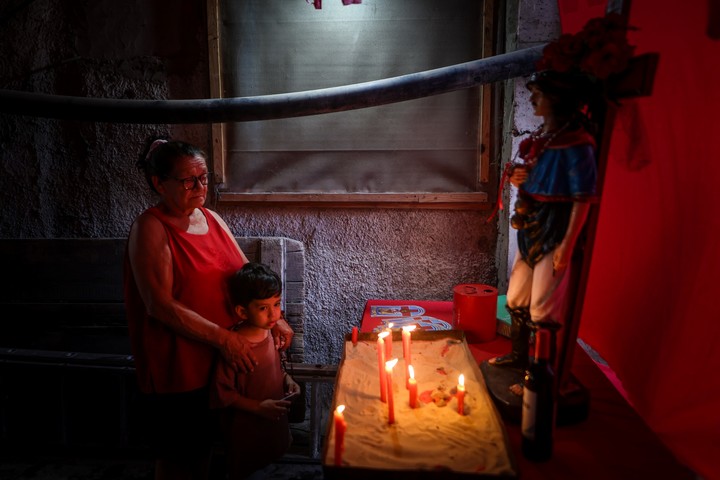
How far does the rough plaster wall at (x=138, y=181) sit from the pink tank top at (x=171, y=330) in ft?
5.89

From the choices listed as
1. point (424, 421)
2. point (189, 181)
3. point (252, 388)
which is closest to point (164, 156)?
point (189, 181)

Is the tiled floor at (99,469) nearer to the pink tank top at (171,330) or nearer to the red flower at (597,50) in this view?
the pink tank top at (171,330)

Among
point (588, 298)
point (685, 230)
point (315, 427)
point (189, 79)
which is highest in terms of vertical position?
point (189, 79)

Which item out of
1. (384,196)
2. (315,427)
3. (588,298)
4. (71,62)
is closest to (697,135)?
(588,298)

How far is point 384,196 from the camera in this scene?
152 inches

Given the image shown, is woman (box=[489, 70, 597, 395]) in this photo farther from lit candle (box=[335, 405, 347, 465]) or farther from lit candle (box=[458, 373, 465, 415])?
lit candle (box=[335, 405, 347, 465])

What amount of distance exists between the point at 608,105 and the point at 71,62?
4329 millimetres

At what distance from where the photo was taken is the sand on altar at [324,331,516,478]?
1.51 metres

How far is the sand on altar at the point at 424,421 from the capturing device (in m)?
1.51

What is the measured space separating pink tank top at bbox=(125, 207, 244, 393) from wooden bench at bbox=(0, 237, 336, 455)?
135cm

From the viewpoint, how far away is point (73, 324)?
12.5 ft

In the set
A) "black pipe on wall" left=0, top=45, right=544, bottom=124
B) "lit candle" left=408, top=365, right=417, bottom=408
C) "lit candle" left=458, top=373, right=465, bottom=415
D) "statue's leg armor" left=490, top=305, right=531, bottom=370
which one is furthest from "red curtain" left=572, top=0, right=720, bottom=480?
"lit candle" left=408, top=365, right=417, bottom=408

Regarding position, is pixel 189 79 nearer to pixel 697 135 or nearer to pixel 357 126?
pixel 357 126

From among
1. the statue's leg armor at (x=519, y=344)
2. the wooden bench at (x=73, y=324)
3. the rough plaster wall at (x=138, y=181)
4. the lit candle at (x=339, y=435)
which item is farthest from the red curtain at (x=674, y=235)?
the wooden bench at (x=73, y=324)
